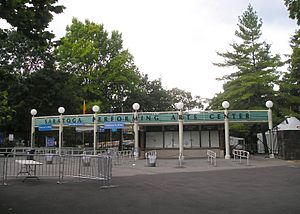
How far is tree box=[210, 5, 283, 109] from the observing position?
30.6m

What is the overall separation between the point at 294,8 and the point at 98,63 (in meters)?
37.3

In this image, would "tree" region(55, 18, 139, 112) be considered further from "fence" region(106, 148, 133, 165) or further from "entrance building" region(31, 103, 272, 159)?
"fence" region(106, 148, 133, 165)

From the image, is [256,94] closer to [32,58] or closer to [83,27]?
[83,27]

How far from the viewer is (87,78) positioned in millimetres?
43250

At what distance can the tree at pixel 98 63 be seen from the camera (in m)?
42.7

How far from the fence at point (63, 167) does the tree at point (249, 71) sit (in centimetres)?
1999

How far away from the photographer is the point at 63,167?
43.3 ft

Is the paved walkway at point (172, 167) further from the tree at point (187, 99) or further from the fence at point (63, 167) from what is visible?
the tree at point (187, 99)

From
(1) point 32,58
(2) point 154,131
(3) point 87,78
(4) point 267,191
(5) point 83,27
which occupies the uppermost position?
(5) point 83,27

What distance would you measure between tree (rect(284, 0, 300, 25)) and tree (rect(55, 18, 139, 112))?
33.0 m

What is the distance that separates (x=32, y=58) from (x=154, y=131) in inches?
913

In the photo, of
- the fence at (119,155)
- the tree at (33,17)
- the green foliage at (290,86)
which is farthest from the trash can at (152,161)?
the green foliage at (290,86)

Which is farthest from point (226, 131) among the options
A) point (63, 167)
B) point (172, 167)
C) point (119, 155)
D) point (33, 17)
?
point (33, 17)

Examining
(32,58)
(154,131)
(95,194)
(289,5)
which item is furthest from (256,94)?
(32,58)
